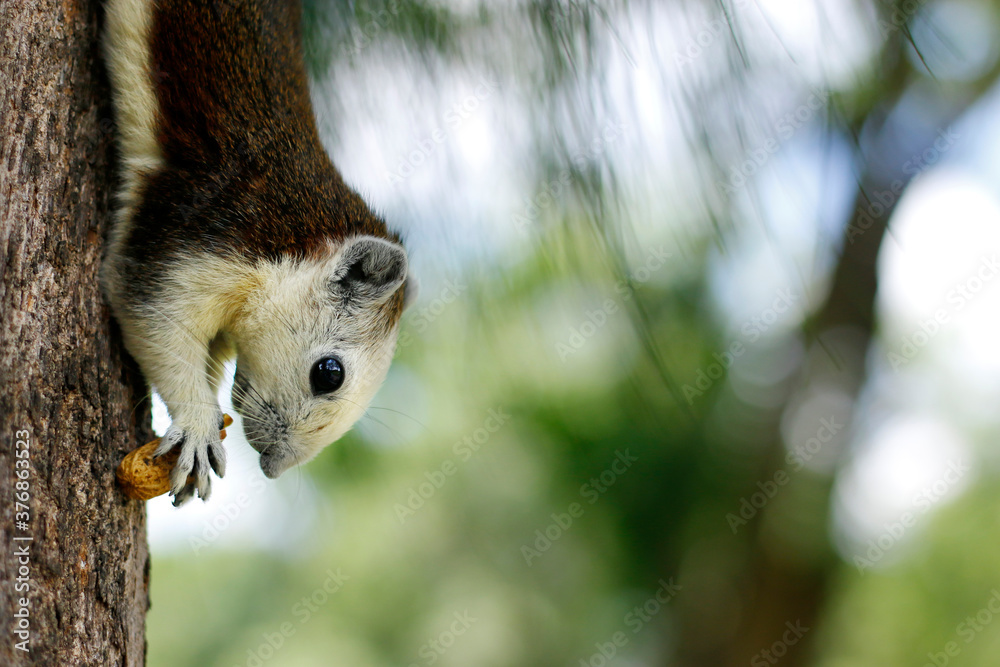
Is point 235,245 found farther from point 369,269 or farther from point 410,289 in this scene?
point 410,289

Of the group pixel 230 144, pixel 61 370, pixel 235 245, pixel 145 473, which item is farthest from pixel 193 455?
pixel 230 144

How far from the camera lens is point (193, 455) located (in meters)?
0.83

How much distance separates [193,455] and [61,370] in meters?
0.18

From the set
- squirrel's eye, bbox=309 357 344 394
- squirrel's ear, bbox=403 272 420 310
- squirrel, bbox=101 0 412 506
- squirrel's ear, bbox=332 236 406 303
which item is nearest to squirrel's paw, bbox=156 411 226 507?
squirrel, bbox=101 0 412 506

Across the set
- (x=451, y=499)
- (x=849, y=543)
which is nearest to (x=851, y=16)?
(x=849, y=543)

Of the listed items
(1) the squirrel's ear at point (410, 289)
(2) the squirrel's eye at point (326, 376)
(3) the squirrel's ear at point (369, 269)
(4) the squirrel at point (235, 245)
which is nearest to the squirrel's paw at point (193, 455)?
(4) the squirrel at point (235, 245)

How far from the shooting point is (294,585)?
3754 mm

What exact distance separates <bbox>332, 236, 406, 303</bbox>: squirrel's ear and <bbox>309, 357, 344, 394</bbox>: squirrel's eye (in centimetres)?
11

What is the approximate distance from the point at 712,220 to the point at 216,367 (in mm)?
710

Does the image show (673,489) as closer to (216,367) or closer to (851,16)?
(216,367)

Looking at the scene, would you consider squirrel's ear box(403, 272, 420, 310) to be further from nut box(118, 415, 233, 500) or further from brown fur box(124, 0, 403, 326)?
nut box(118, 415, 233, 500)

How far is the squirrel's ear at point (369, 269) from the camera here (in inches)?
39.8

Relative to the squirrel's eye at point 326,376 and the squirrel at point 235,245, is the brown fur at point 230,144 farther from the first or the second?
the squirrel's eye at point 326,376

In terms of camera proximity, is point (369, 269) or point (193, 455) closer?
point (193, 455)
